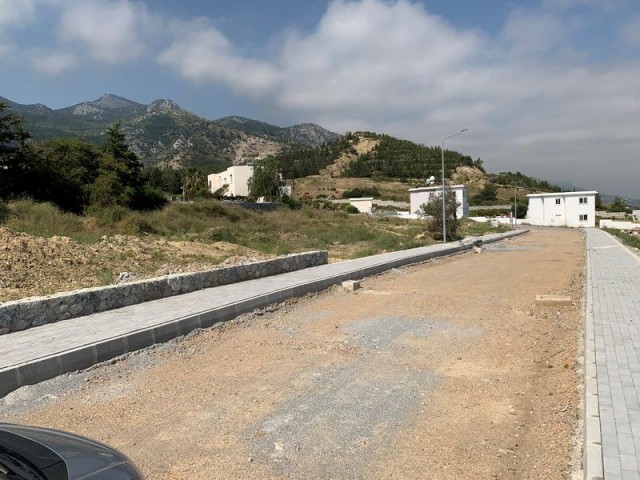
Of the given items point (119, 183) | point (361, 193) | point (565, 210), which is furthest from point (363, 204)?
point (119, 183)

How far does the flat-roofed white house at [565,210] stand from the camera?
71000 millimetres

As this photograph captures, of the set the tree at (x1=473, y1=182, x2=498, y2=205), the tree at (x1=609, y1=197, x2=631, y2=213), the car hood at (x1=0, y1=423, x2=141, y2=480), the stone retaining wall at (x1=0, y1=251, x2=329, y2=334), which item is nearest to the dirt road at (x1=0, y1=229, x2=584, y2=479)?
the car hood at (x1=0, y1=423, x2=141, y2=480)

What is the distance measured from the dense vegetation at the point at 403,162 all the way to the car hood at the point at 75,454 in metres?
114

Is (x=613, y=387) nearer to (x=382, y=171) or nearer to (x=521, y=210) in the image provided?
(x=521, y=210)

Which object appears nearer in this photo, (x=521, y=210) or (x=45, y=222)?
(x=45, y=222)

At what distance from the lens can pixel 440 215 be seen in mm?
35250

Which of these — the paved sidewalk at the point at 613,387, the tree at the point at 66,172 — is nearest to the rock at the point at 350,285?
the paved sidewalk at the point at 613,387

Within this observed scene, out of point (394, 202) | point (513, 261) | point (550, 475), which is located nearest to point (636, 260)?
point (513, 261)

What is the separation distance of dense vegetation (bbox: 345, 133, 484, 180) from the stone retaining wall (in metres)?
105

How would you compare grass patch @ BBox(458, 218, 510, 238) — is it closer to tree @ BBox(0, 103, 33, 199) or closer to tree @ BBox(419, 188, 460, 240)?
tree @ BBox(419, 188, 460, 240)

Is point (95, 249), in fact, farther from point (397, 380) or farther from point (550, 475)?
point (550, 475)

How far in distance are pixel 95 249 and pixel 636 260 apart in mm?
20361

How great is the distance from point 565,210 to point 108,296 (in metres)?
76.1

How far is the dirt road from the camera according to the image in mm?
4000
